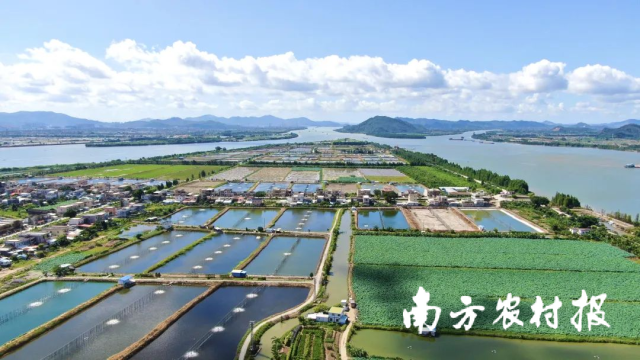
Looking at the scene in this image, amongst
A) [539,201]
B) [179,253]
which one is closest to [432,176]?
[539,201]

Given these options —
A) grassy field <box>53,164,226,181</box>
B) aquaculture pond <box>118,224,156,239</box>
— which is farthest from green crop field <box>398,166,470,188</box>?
aquaculture pond <box>118,224,156,239</box>

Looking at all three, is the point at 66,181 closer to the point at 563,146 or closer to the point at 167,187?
the point at 167,187

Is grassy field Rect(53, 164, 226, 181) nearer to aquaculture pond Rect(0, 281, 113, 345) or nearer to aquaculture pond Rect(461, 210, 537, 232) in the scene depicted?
aquaculture pond Rect(0, 281, 113, 345)

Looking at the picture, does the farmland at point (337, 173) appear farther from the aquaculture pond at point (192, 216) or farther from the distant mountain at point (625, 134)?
the distant mountain at point (625, 134)

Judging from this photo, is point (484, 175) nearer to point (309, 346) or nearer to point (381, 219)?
point (381, 219)

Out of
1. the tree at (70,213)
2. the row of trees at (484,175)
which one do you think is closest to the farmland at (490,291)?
the row of trees at (484,175)

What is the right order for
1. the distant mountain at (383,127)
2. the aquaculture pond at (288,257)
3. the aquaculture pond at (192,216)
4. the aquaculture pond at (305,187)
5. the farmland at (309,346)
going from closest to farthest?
the farmland at (309,346), the aquaculture pond at (288,257), the aquaculture pond at (192,216), the aquaculture pond at (305,187), the distant mountain at (383,127)
